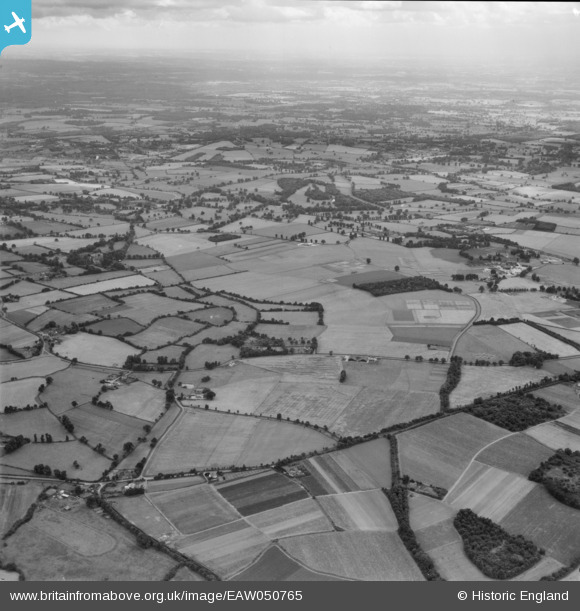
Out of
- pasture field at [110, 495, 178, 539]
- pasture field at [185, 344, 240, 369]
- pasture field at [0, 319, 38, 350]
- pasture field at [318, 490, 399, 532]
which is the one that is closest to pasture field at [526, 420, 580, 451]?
pasture field at [318, 490, 399, 532]

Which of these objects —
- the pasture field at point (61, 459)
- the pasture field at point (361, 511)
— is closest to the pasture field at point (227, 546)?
the pasture field at point (361, 511)

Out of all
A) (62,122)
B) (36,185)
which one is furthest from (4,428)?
(62,122)

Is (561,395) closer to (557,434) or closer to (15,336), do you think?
(557,434)

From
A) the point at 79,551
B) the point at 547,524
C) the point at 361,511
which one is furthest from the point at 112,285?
the point at 547,524

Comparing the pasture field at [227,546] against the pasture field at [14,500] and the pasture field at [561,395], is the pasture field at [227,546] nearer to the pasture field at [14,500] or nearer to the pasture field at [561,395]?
the pasture field at [14,500]

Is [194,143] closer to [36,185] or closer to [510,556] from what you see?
[36,185]

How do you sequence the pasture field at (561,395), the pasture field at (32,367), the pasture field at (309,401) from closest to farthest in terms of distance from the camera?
the pasture field at (309,401), the pasture field at (561,395), the pasture field at (32,367)

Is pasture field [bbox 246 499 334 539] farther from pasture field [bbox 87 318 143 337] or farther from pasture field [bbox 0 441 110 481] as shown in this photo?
pasture field [bbox 87 318 143 337]
